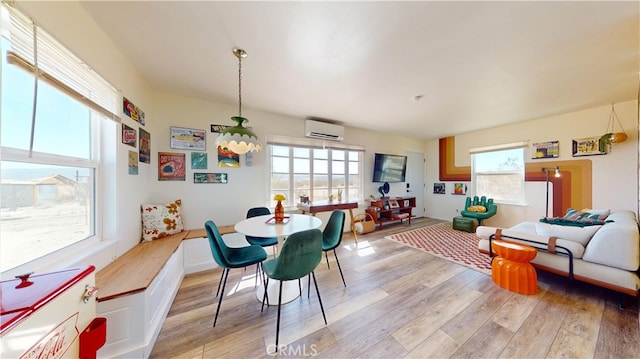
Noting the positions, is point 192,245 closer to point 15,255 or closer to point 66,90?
point 15,255

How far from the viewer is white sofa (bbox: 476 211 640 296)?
69.5 inches

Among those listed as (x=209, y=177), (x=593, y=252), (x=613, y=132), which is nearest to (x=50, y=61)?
(x=209, y=177)

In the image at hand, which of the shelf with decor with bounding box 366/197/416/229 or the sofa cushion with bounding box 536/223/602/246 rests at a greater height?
the sofa cushion with bounding box 536/223/602/246

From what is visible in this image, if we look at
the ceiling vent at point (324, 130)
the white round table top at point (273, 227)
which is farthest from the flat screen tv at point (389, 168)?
the white round table top at point (273, 227)

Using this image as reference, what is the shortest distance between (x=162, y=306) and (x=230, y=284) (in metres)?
0.69

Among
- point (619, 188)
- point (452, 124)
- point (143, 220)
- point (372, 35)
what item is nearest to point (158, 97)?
point (143, 220)

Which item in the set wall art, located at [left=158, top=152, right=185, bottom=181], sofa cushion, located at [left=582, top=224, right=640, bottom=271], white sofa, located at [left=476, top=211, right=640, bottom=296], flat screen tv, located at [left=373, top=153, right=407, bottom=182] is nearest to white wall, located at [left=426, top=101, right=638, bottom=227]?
flat screen tv, located at [left=373, top=153, right=407, bottom=182]

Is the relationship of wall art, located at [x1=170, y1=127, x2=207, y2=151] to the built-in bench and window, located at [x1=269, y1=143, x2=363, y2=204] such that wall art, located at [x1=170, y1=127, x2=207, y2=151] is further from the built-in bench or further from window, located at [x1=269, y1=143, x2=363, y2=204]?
the built-in bench

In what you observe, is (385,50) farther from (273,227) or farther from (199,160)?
(199,160)

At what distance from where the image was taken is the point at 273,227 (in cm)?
206

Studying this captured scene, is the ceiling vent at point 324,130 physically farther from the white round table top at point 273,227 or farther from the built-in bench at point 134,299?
the built-in bench at point 134,299

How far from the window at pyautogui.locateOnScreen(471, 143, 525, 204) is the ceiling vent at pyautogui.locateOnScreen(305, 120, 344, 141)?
3.62 m

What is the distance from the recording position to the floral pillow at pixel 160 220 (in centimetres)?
244

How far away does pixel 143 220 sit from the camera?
2438mm
